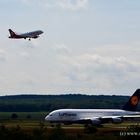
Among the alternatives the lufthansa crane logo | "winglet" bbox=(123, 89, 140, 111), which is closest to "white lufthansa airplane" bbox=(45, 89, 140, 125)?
"winglet" bbox=(123, 89, 140, 111)

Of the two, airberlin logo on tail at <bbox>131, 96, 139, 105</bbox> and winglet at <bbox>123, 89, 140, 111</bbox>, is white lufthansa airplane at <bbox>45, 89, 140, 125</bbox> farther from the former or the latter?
airberlin logo on tail at <bbox>131, 96, 139, 105</bbox>

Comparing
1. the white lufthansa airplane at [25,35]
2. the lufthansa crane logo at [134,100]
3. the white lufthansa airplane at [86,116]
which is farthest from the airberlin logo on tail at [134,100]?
the white lufthansa airplane at [25,35]

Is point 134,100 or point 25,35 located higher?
point 25,35

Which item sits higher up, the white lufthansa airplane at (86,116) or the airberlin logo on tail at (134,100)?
the airberlin logo on tail at (134,100)

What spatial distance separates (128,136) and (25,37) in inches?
3000

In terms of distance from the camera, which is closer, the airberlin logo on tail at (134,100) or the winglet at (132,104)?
the winglet at (132,104)

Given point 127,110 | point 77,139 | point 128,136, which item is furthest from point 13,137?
point 127,110

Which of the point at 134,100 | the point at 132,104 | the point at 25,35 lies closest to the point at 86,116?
the point at 132,104

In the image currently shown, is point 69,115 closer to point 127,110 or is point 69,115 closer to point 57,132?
point 127,110

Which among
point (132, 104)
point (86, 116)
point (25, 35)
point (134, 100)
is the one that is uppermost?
point (25, 35)

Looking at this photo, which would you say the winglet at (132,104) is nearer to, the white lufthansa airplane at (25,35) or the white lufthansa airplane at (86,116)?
the white lufthansa airplane at (86,116)

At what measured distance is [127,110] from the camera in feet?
479

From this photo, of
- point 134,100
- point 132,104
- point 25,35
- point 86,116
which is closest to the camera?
point 86,116

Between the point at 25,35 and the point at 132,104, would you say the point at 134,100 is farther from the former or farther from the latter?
the point at 25,35
